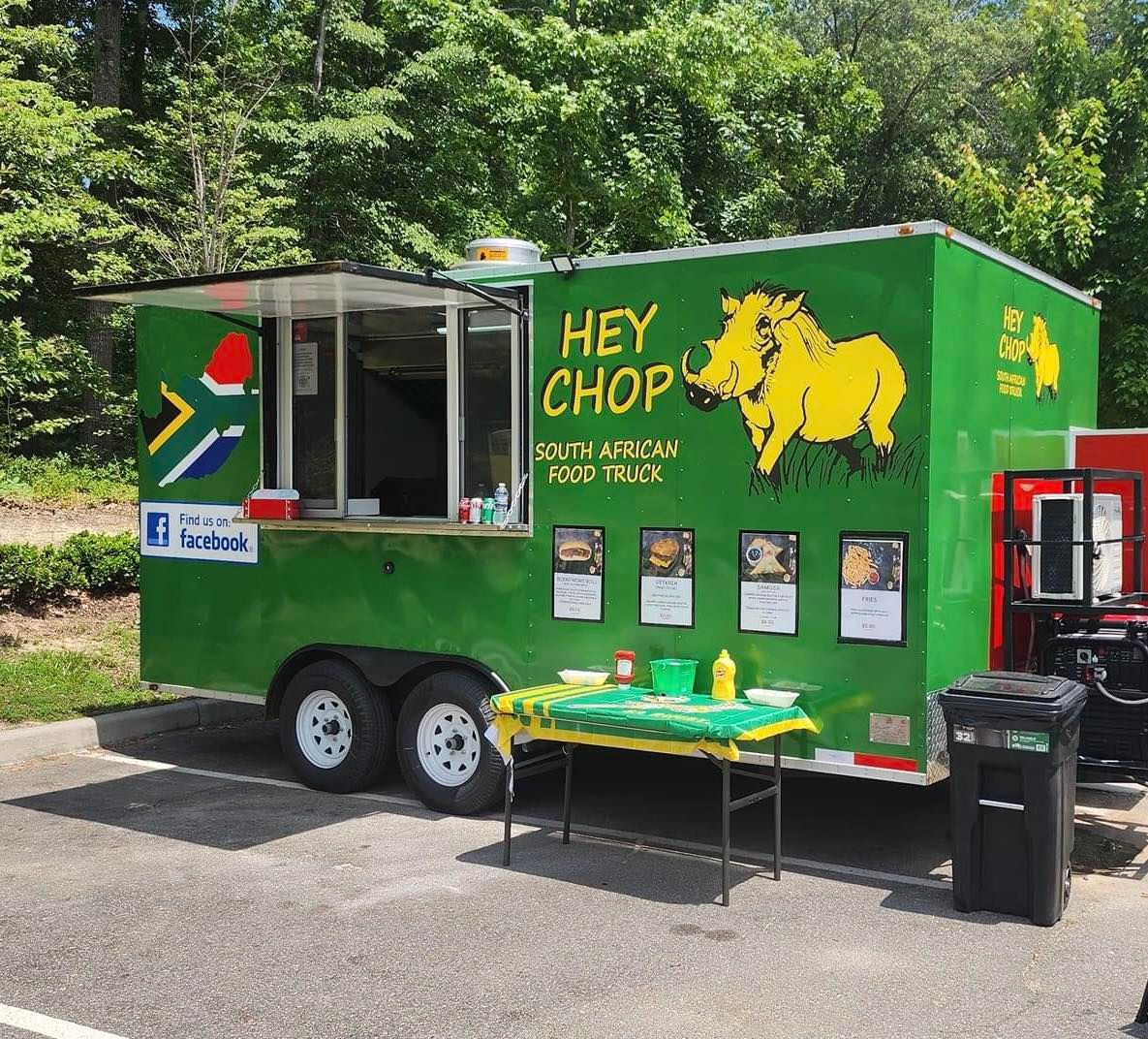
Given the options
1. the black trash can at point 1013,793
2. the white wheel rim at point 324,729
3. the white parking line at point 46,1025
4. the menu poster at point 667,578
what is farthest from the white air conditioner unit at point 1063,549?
the white parking line at point 46,1025

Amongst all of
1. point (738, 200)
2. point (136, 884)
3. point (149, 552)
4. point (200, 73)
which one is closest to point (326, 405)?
point (149, 552)

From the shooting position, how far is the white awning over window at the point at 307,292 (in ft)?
21.4

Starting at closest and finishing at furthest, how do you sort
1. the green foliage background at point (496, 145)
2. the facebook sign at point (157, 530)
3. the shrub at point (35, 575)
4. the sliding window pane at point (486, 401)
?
the sliding window pane at point (486, 401), the facebook sign at point (157, 530), the shrub at point (35, 575), the green foliage background at point (496, 145)

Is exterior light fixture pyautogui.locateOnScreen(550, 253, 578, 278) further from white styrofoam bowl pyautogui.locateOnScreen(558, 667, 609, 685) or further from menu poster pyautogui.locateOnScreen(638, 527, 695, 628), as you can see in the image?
white styrofoam bowl pyautogui.locateOnScreen(558, 667, 609, 685)

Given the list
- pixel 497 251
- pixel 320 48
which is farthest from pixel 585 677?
pixel 320 48

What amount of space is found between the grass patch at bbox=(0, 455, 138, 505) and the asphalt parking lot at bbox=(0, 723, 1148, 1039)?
9.71m

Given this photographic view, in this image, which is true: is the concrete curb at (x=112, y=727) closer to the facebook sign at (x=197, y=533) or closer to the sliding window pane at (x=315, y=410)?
the facebook sign at (x=197, y=533)

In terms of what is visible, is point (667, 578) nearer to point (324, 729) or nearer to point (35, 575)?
point (324, 729)

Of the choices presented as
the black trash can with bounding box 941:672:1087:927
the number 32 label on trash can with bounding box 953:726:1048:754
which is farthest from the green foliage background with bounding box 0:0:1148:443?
the number 32 label on trash can with bounding box 953:726:1048:754

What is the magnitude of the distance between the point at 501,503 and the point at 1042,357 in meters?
3.27

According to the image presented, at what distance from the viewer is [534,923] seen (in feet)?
17.9

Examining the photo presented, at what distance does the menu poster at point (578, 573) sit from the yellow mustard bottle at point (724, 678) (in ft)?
2.71

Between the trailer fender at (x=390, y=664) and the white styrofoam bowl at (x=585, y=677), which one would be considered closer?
the white styrofoam bowl at (x=585, y=677)

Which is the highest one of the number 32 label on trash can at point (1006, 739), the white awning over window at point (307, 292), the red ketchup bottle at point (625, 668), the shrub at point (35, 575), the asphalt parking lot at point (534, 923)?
the white awning over window at point (307, 292)
